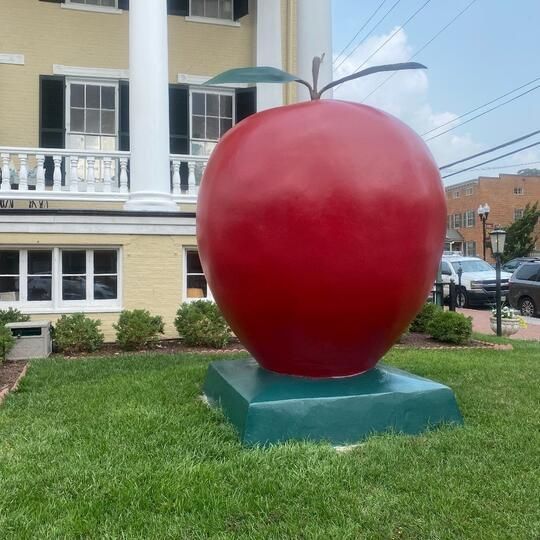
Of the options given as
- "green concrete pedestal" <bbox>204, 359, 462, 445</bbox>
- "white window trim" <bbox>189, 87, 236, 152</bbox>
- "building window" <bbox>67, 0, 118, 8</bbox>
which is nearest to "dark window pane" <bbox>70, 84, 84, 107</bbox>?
"building window" <bbox>67, 0, 118, 8</bbox>

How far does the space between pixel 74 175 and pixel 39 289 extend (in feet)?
7.46

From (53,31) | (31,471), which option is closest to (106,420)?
(31,471)

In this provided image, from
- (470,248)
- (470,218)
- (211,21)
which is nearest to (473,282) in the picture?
(211,21)

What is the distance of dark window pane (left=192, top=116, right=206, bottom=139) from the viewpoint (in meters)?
Result: 13.9

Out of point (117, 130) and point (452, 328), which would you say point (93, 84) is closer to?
point (117, 130)

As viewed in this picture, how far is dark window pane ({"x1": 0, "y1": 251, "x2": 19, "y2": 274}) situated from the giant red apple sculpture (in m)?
6.17

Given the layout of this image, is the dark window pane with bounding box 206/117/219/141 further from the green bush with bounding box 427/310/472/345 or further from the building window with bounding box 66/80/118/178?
the green bush with bounding box 427/310/472/345

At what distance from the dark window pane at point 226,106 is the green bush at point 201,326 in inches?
240

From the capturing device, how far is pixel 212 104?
46.3 ft

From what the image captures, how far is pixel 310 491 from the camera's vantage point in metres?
3.49

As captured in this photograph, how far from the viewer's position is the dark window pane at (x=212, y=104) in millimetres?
14039

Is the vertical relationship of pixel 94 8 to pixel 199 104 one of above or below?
above

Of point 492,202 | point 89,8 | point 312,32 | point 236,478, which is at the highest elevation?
point 492,202

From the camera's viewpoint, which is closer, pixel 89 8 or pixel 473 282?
pixel 89 8
